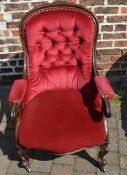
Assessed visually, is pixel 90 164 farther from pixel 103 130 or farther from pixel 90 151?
pixel 103 130

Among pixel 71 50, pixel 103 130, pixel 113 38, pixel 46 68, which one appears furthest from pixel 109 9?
pixel 103 130

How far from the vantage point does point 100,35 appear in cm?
437

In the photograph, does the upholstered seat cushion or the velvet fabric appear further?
the velvet fabric

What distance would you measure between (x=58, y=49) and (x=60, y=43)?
7cm

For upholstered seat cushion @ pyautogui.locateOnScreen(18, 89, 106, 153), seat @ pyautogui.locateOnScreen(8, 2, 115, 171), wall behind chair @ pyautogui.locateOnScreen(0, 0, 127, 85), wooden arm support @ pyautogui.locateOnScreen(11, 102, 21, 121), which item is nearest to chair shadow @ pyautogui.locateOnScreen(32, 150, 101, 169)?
seat @ pyautogui.locateOnScreen(8, 2, 115, 171)

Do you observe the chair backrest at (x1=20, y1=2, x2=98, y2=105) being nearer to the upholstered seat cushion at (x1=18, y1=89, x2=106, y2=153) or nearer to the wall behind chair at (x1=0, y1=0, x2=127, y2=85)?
the upholstered seat cushion at (x1=18, y1=89, x2=106, y2=153)

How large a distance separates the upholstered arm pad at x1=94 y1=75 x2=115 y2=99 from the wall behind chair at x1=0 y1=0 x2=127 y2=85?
3.42 feet

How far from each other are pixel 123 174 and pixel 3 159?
4.21ft

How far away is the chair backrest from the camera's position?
357 centimetres

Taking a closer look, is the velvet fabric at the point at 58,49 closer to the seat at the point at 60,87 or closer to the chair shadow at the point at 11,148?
the seat at the point at 60,87

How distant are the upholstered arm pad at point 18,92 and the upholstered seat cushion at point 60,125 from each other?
217 mm

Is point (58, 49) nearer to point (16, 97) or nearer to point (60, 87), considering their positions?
point (60, 87)

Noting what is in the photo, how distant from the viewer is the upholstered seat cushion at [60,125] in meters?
3.14

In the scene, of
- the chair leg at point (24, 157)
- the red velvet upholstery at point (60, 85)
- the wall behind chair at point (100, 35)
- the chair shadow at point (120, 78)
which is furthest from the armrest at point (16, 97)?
the chair shadow at point (120, 78)
